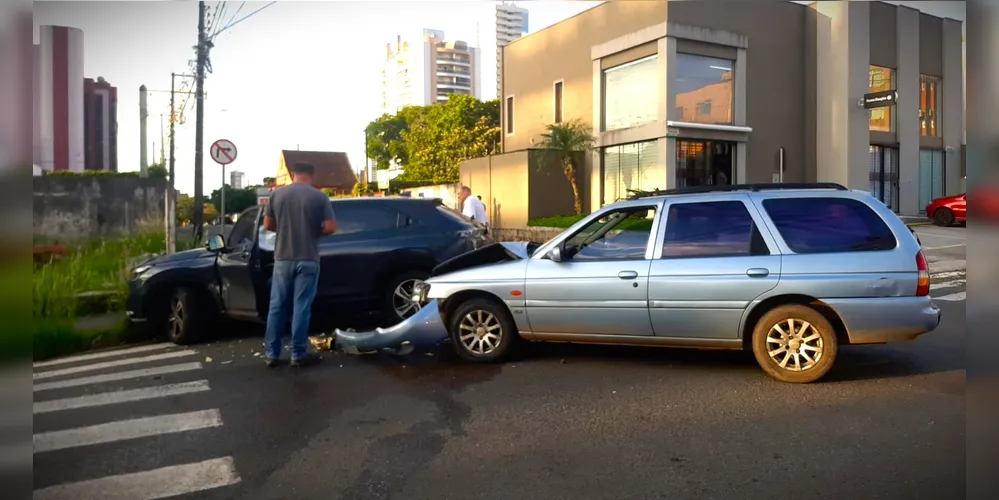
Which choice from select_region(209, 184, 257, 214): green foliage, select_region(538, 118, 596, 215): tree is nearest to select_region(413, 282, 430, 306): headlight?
select_region(538, 118, 596, 215): tree

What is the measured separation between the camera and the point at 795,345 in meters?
5.98

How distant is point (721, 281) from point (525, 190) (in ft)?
63.5

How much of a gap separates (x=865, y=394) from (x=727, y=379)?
1060mm

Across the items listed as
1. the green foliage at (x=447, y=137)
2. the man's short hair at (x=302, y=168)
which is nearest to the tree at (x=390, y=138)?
the green foliage at (x=447, y=137)

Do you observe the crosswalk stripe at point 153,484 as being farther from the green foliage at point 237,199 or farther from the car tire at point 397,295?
the green foliage at point 237,199

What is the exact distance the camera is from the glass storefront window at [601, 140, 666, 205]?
73.9 feet

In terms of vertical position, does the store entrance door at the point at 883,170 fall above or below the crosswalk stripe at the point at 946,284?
above

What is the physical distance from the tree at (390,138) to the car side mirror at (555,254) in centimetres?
4879

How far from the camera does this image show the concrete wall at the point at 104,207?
5945 mm

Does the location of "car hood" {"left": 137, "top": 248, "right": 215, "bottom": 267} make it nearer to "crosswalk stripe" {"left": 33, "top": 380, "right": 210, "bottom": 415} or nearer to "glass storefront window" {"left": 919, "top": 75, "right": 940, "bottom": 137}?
"crosswalk stripe" {"left": 33, "top": 380, "right": 210, "bottom": 415}

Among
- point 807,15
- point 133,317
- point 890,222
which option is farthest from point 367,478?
point 807,15

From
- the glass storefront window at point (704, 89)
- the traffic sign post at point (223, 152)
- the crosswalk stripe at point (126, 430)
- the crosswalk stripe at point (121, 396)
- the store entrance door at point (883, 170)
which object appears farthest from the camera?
the store entrance door at point (883, 170)

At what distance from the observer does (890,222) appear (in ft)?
19.5
